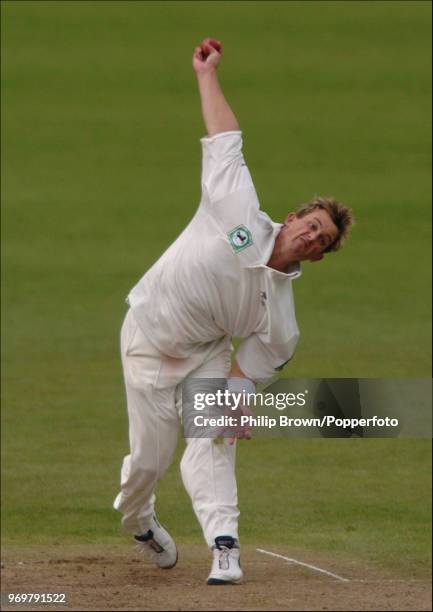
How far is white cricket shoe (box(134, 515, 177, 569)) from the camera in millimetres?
8422

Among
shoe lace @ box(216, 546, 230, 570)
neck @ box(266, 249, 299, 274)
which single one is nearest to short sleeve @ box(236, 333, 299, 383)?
neck @ box(266, 249, 299, 274)

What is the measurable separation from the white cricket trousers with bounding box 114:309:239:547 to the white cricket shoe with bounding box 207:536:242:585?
80 mm

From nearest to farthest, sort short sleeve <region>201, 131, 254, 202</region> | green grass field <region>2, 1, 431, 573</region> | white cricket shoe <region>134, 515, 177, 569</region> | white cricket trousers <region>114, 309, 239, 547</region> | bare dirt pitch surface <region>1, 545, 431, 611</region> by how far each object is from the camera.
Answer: bare dirt pitch surface <region>1, 545, 431, 611</region>, short sleeve <region>201, 131, 254, 202</region>, white cricket trousers <region>114, 309, 239, 547</region>, white cricket shoe <region>134, 515, 177, 569</region>, green grass field <region>2, 1, 431, 573</region>

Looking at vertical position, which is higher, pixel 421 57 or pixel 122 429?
pixel 421 57

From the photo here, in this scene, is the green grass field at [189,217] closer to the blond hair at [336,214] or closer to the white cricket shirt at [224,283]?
the white cricket shirt at [224,283]

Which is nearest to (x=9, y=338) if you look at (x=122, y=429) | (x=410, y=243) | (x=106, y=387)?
(x=106, y=387)

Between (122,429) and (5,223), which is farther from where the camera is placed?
(5,223)

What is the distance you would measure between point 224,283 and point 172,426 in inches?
31.7

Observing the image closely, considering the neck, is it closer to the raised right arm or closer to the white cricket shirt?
the white cricket shirt

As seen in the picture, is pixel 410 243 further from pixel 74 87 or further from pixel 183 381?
pixel 183 381

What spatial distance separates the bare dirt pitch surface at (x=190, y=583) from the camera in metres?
7.42

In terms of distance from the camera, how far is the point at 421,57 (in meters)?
27.6

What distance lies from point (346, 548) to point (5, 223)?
11.4 m

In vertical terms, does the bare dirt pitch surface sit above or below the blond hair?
below
